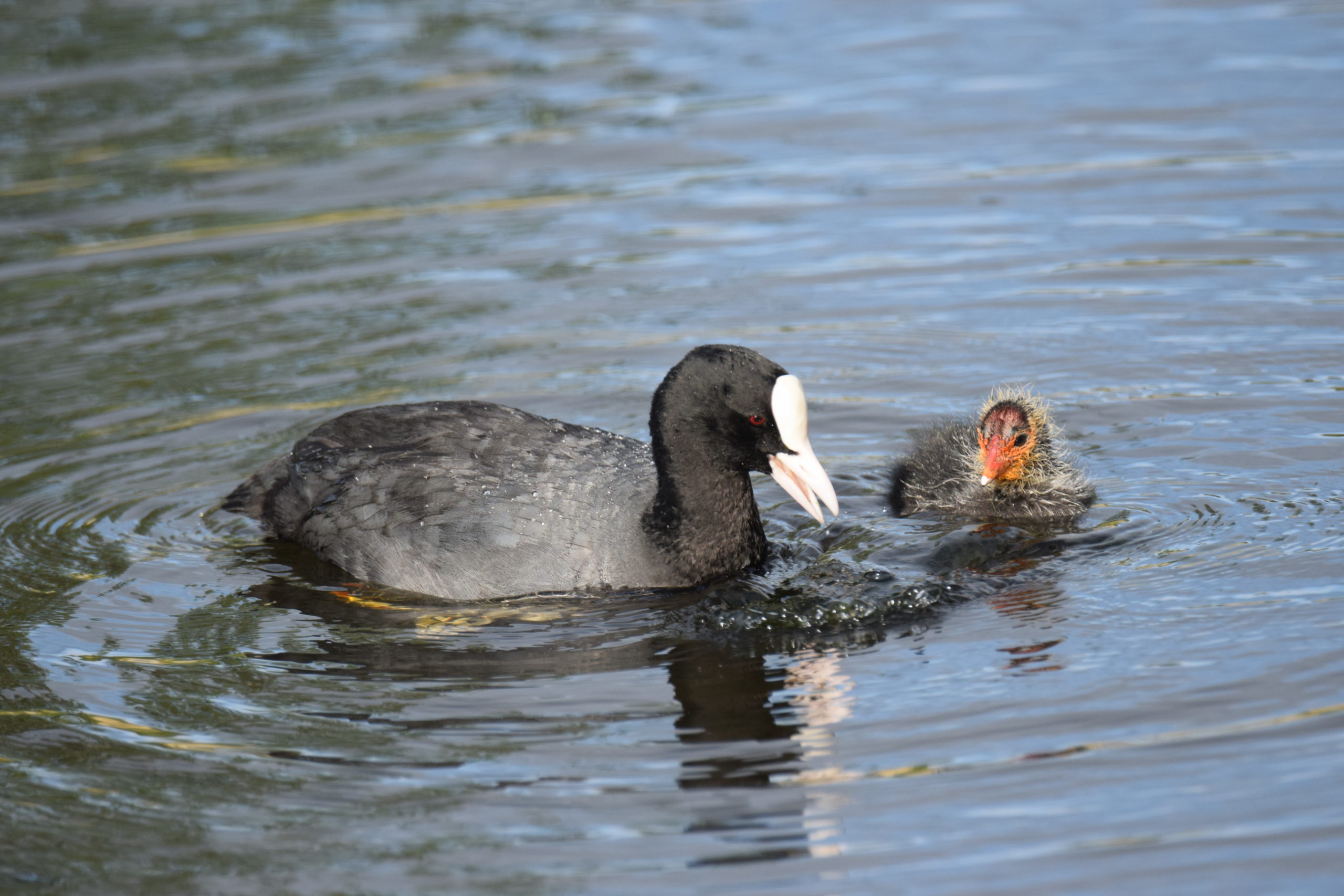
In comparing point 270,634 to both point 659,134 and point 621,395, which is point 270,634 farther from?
point 659,134

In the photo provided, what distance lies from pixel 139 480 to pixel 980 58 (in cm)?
754

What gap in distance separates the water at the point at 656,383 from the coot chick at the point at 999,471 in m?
0.15

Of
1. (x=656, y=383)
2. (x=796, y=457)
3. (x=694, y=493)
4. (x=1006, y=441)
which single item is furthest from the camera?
(x=656, y=383)

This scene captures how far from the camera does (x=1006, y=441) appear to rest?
A: 18.8ft

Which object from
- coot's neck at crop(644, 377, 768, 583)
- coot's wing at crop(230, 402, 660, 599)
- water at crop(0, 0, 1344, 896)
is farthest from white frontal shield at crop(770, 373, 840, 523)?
coot's wing at crop(230, 402, 660, 599)

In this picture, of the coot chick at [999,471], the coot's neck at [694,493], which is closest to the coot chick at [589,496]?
the coot's neck at [694,493]

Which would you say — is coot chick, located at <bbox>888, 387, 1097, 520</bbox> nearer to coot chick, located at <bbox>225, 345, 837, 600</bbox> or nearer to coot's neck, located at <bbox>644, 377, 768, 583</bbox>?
coot chick, located at <bbox>225, 345, 837, 600</bbox>

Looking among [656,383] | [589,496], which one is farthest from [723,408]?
[656,383]

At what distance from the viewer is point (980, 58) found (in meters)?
11.7

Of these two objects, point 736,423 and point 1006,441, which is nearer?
point 736,423

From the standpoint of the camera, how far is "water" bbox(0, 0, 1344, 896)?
3834mm

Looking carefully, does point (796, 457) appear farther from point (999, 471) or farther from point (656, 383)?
point (656, 383)

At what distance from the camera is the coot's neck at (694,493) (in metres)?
5.22

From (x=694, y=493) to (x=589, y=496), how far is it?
360 millimetres
